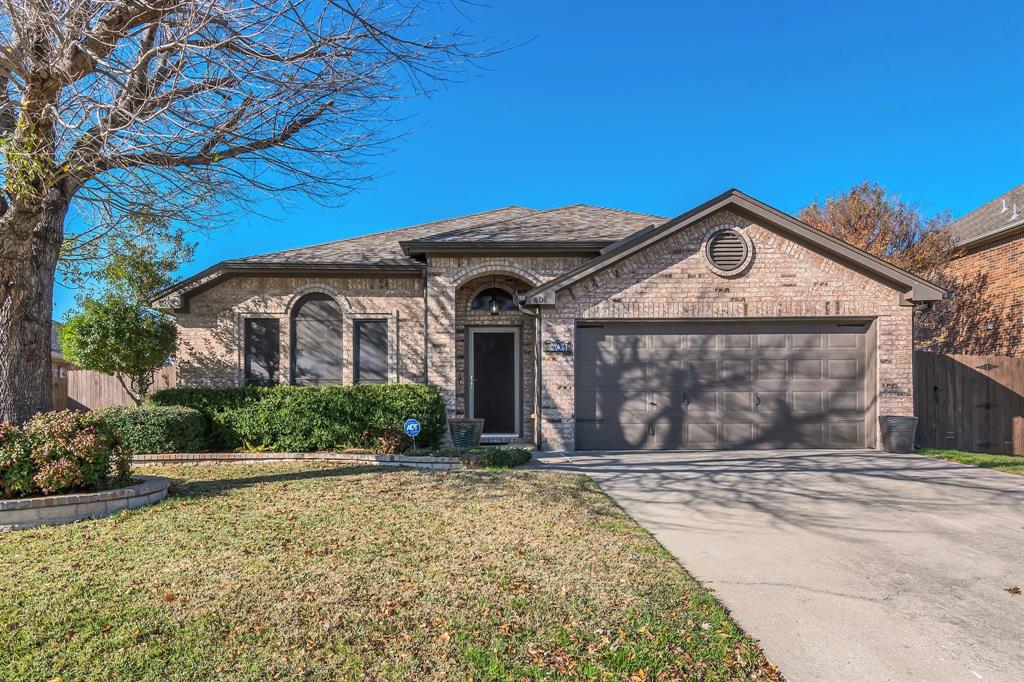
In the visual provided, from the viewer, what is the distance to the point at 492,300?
44.2ft

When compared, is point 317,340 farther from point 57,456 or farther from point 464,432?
point 57,456

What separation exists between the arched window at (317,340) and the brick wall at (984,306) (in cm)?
1669

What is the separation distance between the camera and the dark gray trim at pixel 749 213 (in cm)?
1111

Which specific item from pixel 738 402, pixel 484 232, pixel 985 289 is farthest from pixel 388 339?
pixel 985 289

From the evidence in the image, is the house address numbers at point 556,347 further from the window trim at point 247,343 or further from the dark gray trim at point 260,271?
the window trim at point 247,343

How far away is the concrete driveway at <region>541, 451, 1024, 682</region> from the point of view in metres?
3.40

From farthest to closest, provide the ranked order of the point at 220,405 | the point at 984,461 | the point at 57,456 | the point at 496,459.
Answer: the point at 220,405, the point at 984,461, the point at 496,459, the point at 57,456

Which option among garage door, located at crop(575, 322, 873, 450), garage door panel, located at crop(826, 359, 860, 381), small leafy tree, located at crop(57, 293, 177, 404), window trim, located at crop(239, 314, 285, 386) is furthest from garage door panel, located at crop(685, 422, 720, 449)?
small leafy tree, located at crop(57, 293, 177, 404)

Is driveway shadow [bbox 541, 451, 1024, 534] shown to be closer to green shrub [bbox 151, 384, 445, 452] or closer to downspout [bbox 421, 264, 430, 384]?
green shrub [bbox 151, 384, 445, 452]

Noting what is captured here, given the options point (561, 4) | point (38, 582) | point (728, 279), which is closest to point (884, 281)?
point (728, 279)

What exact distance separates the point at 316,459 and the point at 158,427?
2.70 m

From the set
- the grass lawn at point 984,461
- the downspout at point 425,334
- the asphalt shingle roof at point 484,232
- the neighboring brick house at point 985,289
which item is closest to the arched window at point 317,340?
the asphalt shingle roof at point 484,232

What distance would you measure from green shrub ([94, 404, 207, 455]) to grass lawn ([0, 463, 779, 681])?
4006 mm

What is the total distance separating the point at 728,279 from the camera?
11383 mm
